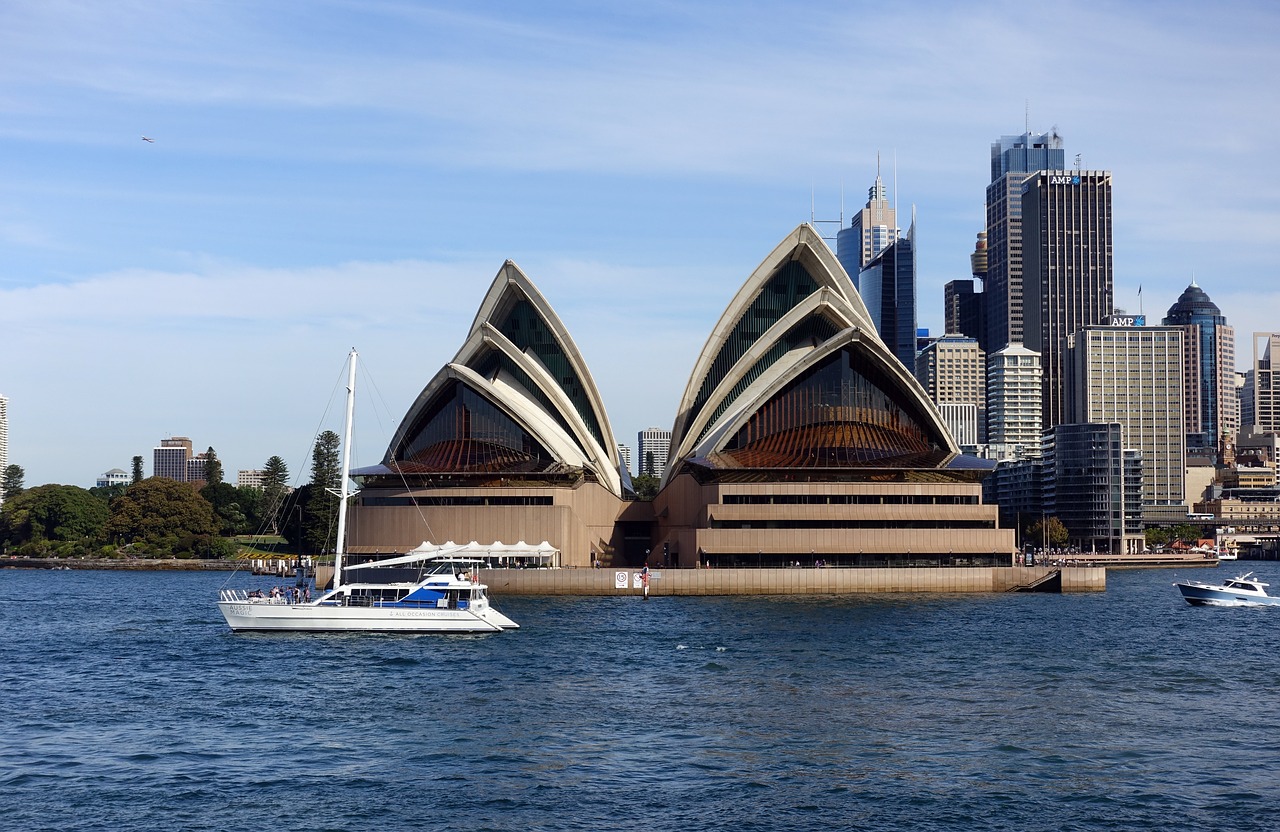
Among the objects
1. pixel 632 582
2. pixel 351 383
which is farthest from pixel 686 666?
pixel 632 582

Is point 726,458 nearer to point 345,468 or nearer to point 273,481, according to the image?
point 345,468

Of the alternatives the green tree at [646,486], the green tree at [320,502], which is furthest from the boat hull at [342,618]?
the green tree at [646,486]

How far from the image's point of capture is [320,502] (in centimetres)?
13062

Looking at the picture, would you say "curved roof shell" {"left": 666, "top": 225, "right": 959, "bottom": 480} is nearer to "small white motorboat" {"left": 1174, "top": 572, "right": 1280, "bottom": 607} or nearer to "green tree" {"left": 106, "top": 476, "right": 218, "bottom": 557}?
"small white motorboat" {"left": 1174, "top": 572, "right": 1280, "bottom": 607}

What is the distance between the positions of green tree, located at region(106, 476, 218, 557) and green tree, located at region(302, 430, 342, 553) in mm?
10712

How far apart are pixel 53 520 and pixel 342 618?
107743 millimetres

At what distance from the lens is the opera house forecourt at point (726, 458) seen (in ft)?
264

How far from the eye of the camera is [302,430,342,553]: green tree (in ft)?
419

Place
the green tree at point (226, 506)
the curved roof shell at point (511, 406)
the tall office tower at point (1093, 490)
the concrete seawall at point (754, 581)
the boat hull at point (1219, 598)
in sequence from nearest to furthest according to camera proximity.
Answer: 1. the boat hull at point (1219, 598)
2. the concrete seawall at point (754, 581)
3. the curved roof shell at point (511, 406)
4. the green tree at point (226, 506)
5. the tall office tower at point (1093, 490)

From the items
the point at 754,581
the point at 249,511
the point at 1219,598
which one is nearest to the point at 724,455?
the point at 754,581

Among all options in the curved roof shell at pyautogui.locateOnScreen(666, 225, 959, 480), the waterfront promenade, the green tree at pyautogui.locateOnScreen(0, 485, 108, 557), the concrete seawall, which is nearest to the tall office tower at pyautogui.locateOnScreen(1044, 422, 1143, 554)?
the curved roof shell at pyautogui.locateOnScreen(666, 225, 959, 480)

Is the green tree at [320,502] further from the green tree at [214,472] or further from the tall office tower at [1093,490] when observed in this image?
the tall office tower at [1093,490]

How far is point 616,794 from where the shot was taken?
87.3 feet

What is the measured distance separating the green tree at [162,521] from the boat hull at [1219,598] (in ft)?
Result: 312
